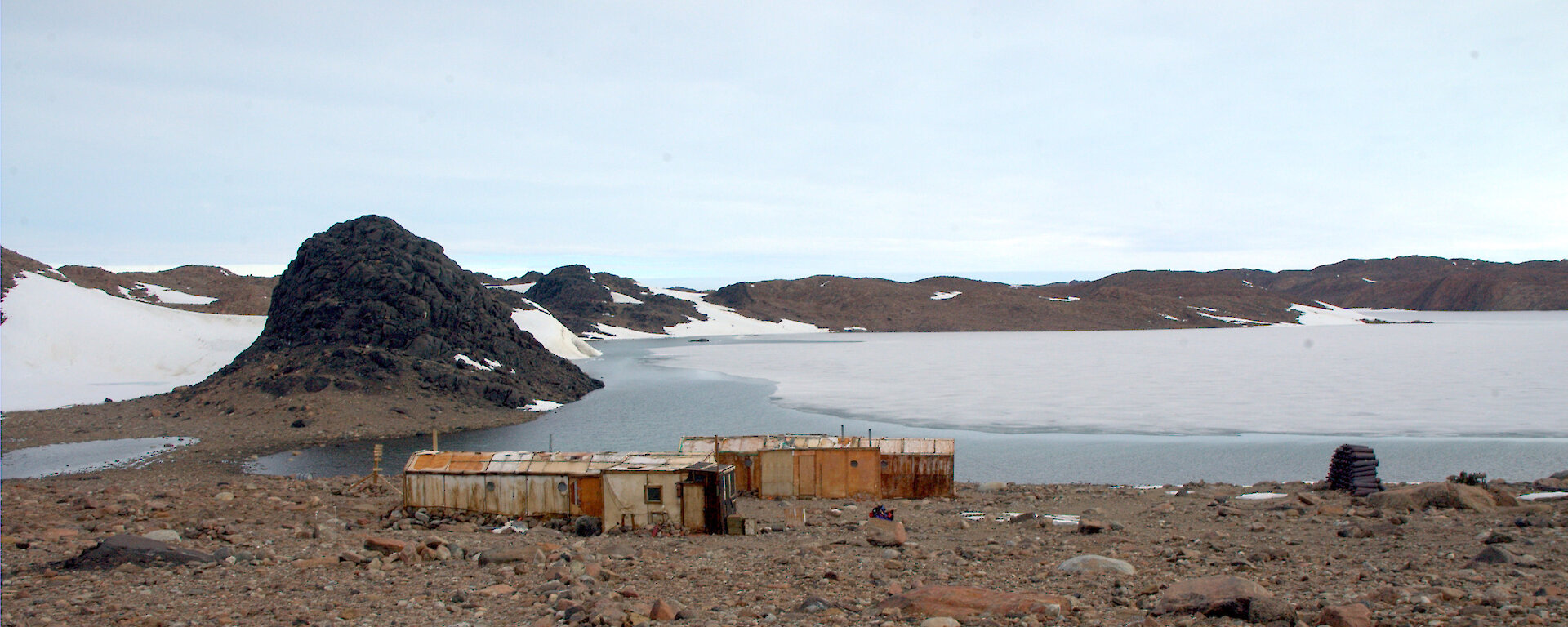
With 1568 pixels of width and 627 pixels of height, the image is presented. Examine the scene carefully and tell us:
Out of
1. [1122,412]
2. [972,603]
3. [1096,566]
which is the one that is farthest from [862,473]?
[1122,412]

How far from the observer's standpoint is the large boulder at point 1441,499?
12383 millimetres

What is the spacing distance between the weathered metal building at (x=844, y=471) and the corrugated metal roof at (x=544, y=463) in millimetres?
2660

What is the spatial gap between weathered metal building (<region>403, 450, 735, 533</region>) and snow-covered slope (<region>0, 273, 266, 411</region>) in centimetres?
2488

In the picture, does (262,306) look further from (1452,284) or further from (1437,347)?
(1452,284)

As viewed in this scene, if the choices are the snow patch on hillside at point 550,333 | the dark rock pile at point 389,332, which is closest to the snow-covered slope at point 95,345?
the dark rock pile at point 389,332

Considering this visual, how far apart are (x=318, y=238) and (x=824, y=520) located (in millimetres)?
33758

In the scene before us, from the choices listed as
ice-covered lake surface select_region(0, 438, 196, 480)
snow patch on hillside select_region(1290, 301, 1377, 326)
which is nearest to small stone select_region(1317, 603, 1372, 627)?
ice-covered lake surface select_region(0, 438, 196, 480)

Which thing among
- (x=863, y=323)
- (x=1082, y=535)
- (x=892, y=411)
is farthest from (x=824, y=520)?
(x=863, y=323)

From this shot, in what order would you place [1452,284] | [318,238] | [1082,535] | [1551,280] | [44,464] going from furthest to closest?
[1452,284] → [1551,280] → [318,238] → [44,464] → [1082,535]

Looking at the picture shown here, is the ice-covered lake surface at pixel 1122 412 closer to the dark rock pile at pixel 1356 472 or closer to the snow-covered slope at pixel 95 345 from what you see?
the dark rock pile at pixel 1356 472

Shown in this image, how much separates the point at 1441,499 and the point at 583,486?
40.0ft

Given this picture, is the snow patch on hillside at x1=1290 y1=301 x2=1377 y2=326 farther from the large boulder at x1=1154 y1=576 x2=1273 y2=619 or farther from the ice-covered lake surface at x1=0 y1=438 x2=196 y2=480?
the large boulder at x1=1154 y1=576 x2=1273 y2=619

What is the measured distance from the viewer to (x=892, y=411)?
29375 millimetres

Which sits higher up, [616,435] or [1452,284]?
[1452,284]
